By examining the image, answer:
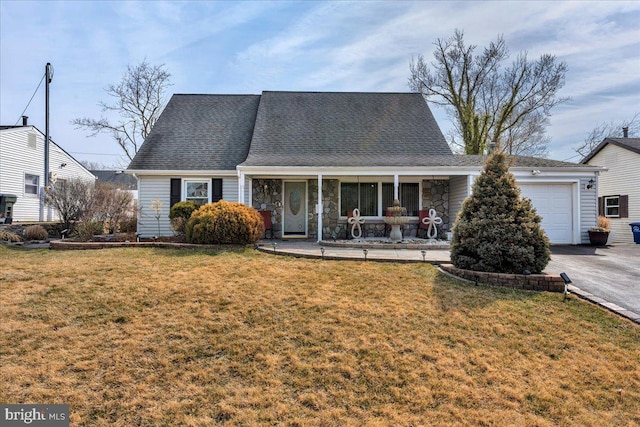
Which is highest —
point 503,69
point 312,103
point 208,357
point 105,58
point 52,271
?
point 503,69

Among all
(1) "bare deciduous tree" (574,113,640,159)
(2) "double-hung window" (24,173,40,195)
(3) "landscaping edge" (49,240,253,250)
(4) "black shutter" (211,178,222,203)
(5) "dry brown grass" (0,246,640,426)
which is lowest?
(5) "dry brown grass" (0,246,640,426)

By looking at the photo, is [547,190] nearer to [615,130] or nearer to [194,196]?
[194,196]

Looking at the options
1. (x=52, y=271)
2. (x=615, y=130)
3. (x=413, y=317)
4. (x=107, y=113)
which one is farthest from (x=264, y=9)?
(x=615, y=130)

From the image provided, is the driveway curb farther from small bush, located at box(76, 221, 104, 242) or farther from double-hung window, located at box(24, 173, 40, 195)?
double-hung window, located at box(24, 173, 40, 195)

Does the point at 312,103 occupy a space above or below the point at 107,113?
below

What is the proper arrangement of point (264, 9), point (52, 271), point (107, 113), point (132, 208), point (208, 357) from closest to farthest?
point (208, 357)
point (52, 271)
point (264, 9)
point (132, 208)
point (107, 113)

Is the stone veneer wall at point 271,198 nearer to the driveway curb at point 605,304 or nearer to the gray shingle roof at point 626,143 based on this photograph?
the driveway curb at point 605,304

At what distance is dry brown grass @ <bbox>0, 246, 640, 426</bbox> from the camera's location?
295 cm

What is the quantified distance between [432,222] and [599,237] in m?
5.67

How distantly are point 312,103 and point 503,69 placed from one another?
16.6 metres

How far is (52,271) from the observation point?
6.25 metres

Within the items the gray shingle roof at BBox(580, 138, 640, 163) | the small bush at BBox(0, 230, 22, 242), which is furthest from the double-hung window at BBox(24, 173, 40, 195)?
the gray shingle roof at BBox(580, 138, 640, 163)

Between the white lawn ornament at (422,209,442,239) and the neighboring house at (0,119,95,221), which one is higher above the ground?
the neighboring house at (0,119,95,221)

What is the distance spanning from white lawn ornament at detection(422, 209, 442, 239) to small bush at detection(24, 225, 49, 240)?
12.6 meters
